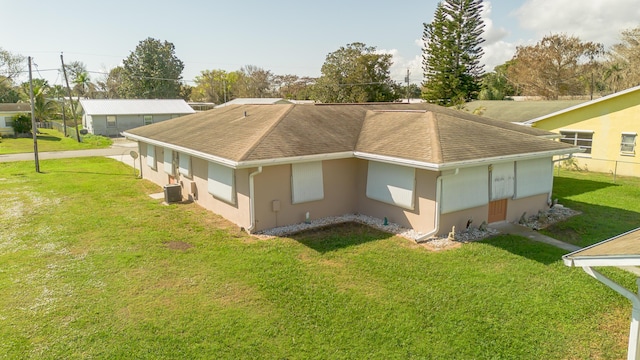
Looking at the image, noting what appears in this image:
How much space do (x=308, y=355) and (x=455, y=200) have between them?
6996 mm

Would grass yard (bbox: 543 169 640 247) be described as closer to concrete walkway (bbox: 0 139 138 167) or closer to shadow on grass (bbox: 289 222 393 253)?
shadow on grass (bbox: 289 222 393 253)

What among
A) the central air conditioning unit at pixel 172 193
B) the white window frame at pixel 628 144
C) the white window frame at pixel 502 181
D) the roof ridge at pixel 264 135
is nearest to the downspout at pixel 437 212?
the white window frame at pixel 502 181

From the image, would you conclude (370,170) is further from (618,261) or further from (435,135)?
(618,261)

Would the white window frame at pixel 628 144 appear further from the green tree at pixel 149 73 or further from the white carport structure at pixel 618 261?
the green tree at pixel 149 73

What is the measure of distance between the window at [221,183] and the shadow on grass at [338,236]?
2.57 metres

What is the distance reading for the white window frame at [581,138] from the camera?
2342 centimetres

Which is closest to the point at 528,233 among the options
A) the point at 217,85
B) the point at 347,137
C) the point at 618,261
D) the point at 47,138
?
the point at 347,137

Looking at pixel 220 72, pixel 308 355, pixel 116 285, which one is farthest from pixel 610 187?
pixel 220 72

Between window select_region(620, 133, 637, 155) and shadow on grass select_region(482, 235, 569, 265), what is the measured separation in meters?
15.1

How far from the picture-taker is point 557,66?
48656 millimetres

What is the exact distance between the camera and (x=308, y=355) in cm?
646

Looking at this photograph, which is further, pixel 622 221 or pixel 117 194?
pixel 117 194

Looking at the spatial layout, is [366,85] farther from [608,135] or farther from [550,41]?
[608,135]

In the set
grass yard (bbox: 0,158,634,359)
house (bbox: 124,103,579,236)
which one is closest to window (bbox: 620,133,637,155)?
house (bbox: 124,103,579,236)
